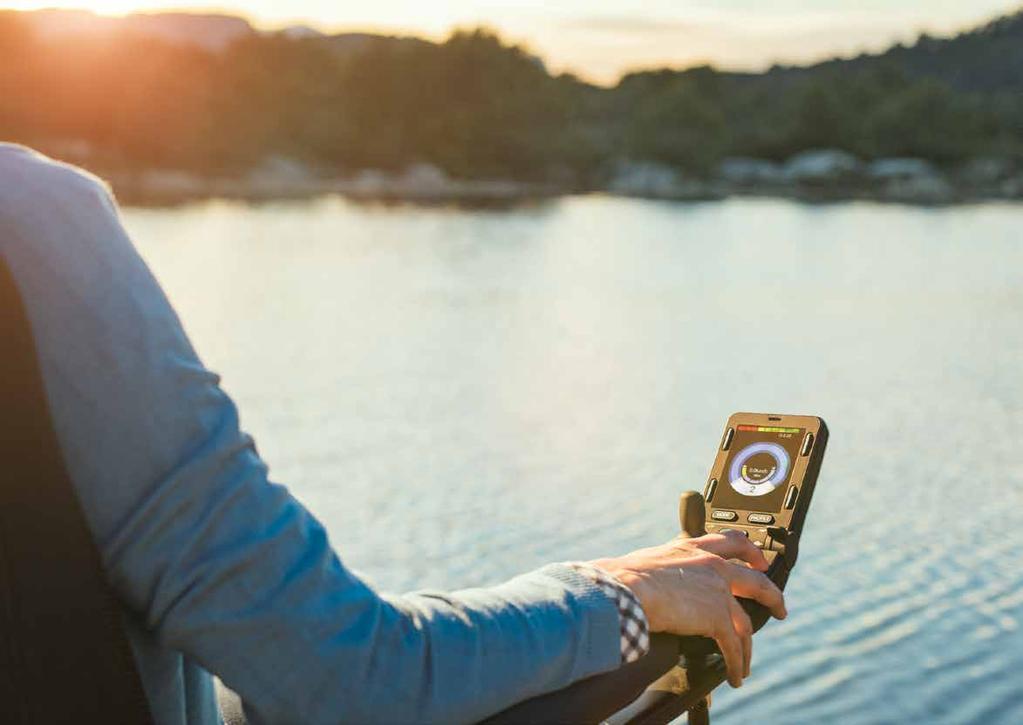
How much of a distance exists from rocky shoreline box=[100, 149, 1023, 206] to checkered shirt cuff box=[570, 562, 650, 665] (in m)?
44.1

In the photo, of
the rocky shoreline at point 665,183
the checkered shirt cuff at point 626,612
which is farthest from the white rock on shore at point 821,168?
the checkered shirt cuff at point 626,612

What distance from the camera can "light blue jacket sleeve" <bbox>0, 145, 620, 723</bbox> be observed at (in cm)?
76

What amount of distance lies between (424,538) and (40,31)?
5296 mm

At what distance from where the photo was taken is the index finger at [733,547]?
1.08m

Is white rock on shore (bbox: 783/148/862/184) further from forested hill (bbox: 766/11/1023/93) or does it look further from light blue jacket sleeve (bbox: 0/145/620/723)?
light blue jacket sleeve (bbox: 0/145/620/723)

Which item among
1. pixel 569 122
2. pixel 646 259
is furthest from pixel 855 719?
pixel 569 122

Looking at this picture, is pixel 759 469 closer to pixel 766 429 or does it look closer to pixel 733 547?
pixel 766 429

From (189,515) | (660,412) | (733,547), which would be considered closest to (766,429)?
(733,547)

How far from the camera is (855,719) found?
419 centimetres

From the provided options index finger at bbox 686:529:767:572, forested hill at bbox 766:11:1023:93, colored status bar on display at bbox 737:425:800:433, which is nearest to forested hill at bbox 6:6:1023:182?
forested hill at bbox 766:11:1023:93

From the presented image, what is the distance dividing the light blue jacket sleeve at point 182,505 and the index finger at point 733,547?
292 mm

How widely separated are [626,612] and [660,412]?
9.23 metres

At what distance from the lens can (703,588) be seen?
1004 millimetres

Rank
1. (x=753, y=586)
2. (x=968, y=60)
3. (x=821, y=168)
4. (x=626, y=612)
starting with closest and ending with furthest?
(x=626, y=612) < (x=753, y=586) < (x=821, y=168) < (x=968, y=60)
